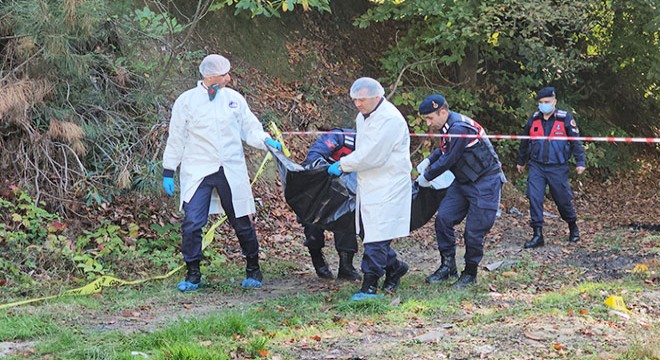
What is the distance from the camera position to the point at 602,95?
15992 mm

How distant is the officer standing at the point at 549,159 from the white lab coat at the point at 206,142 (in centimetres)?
406

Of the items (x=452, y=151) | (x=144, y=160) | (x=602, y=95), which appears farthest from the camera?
(x=602, y=95)

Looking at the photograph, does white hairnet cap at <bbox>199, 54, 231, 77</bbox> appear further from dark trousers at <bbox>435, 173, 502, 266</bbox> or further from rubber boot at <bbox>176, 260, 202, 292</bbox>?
dark trousers at <bbox>435, 173, 502, 266</bbox>

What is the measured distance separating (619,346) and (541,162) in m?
5.22

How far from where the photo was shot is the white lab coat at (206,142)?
7066mm

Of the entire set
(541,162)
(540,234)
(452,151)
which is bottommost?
(540,234)

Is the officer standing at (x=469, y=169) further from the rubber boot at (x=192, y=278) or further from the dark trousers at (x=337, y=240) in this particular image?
the rubber boot at (x=192, y=278)

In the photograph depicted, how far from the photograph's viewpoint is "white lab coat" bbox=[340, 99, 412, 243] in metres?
6.48

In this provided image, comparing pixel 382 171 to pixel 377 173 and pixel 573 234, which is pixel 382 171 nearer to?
pixel 377 173

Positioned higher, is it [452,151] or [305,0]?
[305,0]

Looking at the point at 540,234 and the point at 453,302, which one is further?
the point at 540,234

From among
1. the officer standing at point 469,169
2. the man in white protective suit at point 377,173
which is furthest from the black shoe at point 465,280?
the man in white protective suit at point 377,173

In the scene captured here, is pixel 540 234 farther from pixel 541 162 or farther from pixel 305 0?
pixel 305 0

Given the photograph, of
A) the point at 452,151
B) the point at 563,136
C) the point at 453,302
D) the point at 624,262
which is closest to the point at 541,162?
the point at 563,136
